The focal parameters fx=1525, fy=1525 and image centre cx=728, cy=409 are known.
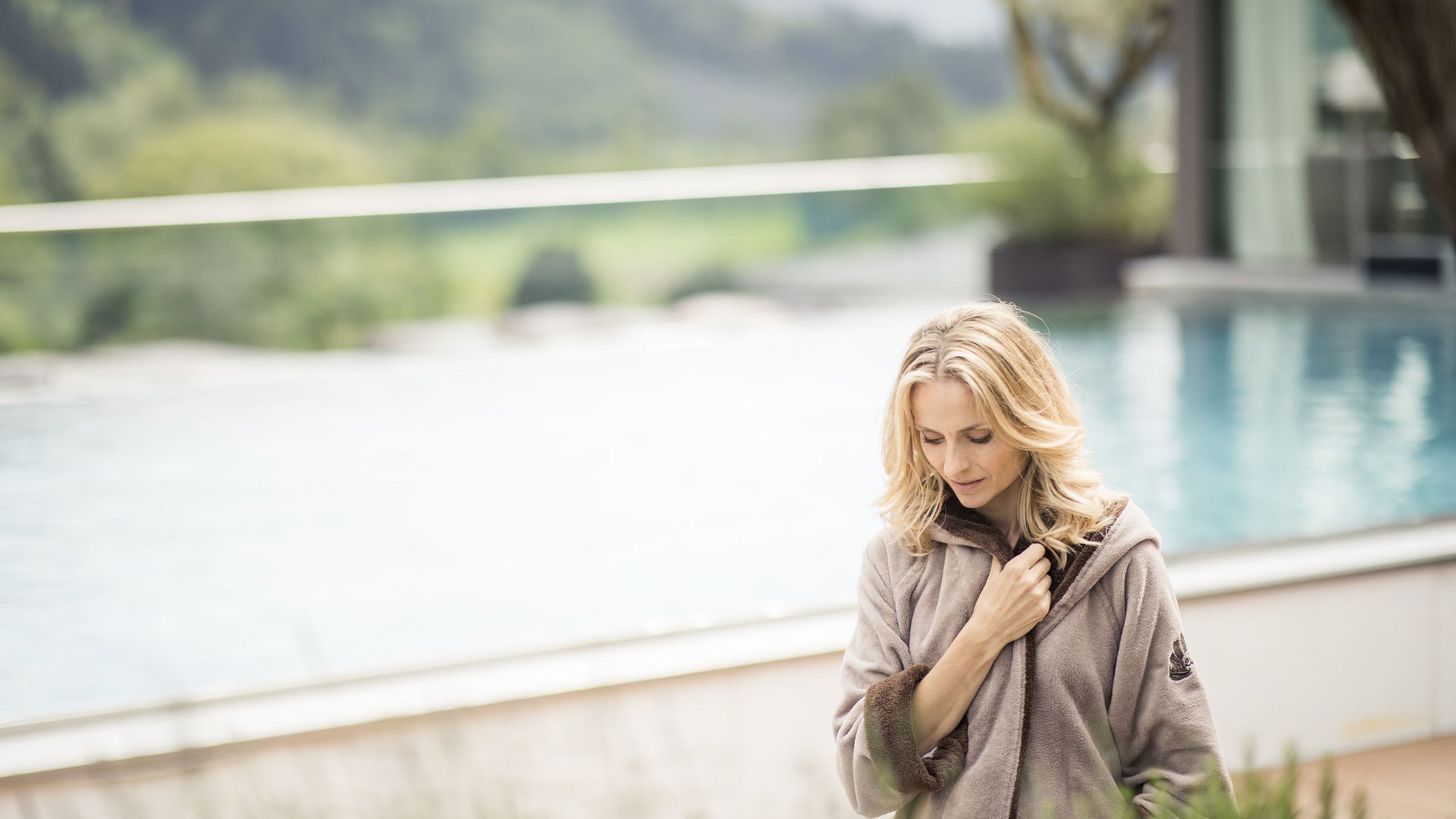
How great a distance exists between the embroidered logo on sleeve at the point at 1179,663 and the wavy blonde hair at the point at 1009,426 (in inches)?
5.8

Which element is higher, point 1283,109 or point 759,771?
point 1283,109

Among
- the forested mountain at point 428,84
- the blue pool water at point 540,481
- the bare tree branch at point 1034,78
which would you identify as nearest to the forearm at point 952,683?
the blue pool water at point 540,481

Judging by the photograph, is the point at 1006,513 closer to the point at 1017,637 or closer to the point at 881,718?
the point at 1017,637

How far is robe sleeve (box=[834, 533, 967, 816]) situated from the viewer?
1.62 metres

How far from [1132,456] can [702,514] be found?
6.47 feet

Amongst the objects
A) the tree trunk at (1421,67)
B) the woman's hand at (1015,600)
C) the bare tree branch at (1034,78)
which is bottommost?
the woman's hand at (1015,600)

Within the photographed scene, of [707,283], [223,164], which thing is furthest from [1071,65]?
[223,164]

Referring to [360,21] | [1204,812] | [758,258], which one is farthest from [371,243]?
[360,21]

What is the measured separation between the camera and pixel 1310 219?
38.2 feet

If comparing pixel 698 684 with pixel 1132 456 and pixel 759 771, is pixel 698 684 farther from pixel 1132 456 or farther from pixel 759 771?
pixel 1132 456

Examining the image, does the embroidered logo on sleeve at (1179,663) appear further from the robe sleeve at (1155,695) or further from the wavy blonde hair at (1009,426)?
the wavy blonde hair at (1009,426)

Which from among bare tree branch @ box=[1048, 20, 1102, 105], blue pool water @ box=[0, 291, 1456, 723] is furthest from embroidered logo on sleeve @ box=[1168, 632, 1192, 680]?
bare tree branch @ box=[1048, 20, 1102, 105]

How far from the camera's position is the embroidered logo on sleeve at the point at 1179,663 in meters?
1.62

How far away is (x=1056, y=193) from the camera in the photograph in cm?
1240
